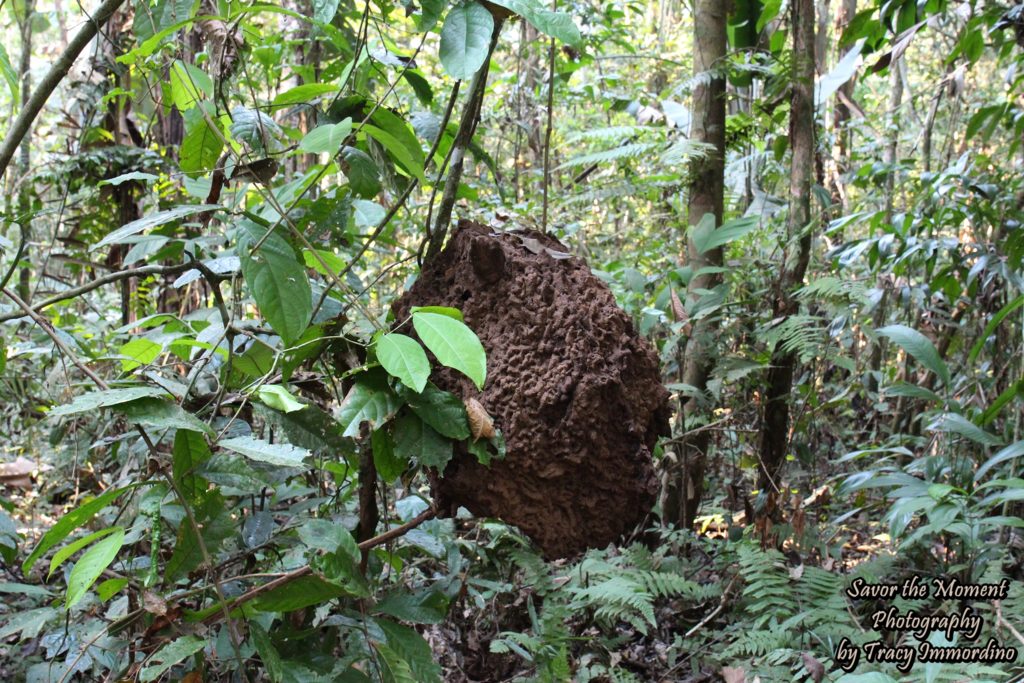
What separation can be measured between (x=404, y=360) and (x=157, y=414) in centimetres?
50

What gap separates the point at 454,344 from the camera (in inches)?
60.2

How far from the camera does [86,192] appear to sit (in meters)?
4.34

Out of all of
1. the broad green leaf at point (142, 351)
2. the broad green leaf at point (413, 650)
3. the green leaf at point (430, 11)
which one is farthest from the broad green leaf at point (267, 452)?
the green leaf at point (430, 11)

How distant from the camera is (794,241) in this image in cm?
342

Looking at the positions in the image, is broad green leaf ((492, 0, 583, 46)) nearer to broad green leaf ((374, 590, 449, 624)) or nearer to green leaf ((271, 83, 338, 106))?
green leaf ((271, 83, 338, 106))

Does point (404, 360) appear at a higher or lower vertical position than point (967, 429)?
higher

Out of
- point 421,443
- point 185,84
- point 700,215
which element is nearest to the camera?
point 421,443

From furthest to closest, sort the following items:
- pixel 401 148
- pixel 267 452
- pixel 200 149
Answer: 1. pixel 200 149
2. pixel 401 148
3. pixel 267 452

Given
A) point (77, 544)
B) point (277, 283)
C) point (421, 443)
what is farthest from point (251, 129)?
point (77, 544)

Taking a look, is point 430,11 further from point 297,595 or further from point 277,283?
point 297,595

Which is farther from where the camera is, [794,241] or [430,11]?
[794,241]

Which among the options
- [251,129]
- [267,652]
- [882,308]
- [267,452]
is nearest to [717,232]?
[882,308]

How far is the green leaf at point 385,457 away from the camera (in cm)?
171

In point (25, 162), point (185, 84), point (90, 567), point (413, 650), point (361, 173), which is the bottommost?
point (413, 650)
